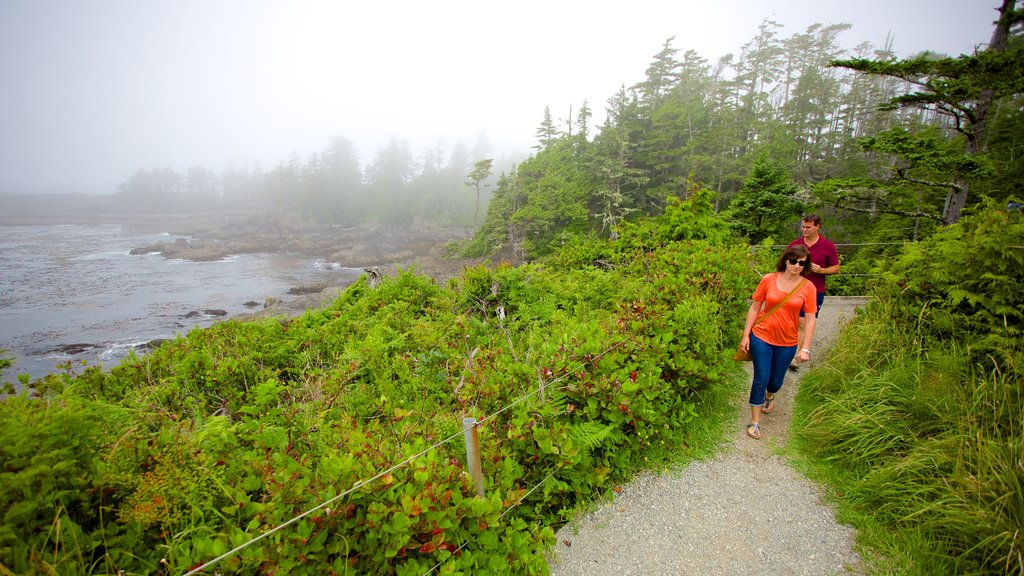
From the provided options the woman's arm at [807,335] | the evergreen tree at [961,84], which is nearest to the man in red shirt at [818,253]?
the woman's arm at [807,335]

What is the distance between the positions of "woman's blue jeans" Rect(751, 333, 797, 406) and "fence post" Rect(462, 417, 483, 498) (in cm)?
300

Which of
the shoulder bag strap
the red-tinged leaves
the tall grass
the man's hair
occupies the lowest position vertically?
the tall grass

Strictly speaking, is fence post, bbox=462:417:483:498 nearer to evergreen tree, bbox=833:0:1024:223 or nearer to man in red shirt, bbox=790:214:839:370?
man in red shirt, bbox=790:214:839:370

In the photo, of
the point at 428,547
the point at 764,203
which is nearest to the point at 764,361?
the point at 428,547

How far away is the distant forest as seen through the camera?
28.4ft

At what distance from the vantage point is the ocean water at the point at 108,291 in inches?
738

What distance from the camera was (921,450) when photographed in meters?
2.95

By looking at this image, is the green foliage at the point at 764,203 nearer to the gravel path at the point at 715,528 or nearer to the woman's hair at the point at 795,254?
the woman's hair at the point at 795,254

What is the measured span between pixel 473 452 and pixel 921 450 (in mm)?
3375

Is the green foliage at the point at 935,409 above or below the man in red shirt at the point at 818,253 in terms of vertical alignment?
below

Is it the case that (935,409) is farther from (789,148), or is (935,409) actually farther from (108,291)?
(108,291)

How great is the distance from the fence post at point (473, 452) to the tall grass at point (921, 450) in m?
2.58

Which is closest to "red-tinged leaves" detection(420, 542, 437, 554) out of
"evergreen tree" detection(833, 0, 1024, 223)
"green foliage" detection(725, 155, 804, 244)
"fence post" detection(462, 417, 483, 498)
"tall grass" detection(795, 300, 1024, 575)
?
"fence post" detection(462, 417, 483, 498)

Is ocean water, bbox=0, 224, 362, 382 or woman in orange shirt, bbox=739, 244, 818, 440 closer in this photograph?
woman in orange shirt, bbox=739, 244, 818, 440
